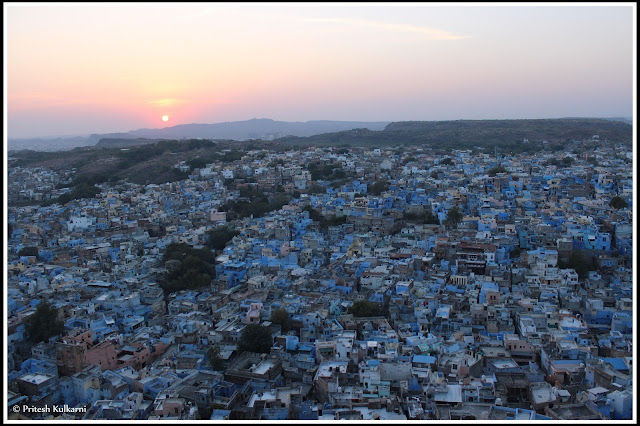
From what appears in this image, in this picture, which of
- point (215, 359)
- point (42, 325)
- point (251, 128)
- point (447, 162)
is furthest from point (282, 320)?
point (251, 128)

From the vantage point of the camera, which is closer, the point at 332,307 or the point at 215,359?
the point at 215,359

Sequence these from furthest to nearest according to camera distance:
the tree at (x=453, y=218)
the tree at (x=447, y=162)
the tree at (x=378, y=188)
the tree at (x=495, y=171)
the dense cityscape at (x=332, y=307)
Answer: the tree at (x=447, y=162) → the tree at (x=495, y=171) → the tree at (x=378, y=188) → the tree at (x=453, y=218) → the dense cityscape at (x=332, y=307)

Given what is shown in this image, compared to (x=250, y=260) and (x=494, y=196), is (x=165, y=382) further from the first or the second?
(x=494, y=196)

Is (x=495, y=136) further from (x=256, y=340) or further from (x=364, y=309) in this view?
(x=256, y=340)

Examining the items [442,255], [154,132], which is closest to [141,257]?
Answer: [442,255]

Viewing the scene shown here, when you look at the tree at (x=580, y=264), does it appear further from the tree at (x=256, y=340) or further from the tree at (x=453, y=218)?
the tree at (x=256, y=340)

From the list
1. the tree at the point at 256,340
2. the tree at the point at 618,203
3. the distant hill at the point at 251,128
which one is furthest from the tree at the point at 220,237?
the distant hill at the point at 251,128

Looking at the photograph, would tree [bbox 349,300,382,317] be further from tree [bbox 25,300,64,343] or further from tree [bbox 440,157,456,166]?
tree [bbox 440,157,456,166]
